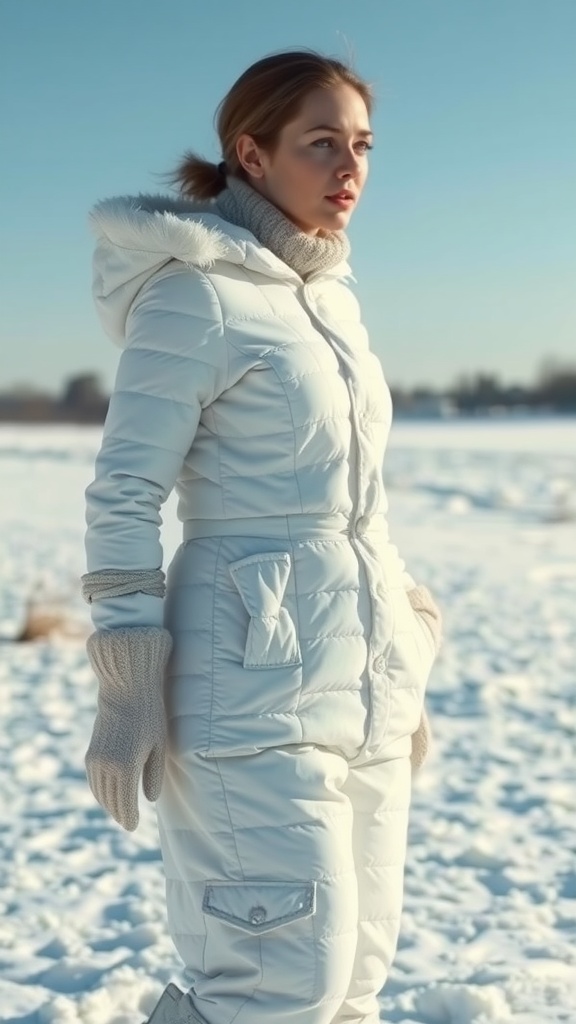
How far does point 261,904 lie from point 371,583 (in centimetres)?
51

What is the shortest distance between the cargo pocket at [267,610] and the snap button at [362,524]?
16 centimetres

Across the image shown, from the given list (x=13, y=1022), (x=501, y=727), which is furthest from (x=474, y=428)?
(x=13, y=1022)

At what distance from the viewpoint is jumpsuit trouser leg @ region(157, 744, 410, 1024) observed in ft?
6.17

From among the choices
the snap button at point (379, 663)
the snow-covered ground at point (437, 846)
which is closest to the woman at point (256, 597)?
the snap button at point (379, 663)

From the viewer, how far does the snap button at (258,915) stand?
1871mm

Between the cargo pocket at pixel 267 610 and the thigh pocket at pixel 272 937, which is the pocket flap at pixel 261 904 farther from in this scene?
the cargo pocket at pixel 267 610

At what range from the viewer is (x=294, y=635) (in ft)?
6.30

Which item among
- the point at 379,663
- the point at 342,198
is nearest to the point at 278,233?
the point at 342,198

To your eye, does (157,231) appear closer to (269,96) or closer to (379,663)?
(269,96)

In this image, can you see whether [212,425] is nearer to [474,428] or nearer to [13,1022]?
[13,1022]

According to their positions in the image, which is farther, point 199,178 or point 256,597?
point 199,178

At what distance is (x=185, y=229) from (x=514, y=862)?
210cm

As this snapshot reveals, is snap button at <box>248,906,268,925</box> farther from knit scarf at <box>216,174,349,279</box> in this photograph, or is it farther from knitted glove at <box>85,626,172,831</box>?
knit scarf at <box>216,174,349,279</box>

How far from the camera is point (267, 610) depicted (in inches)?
74.4
